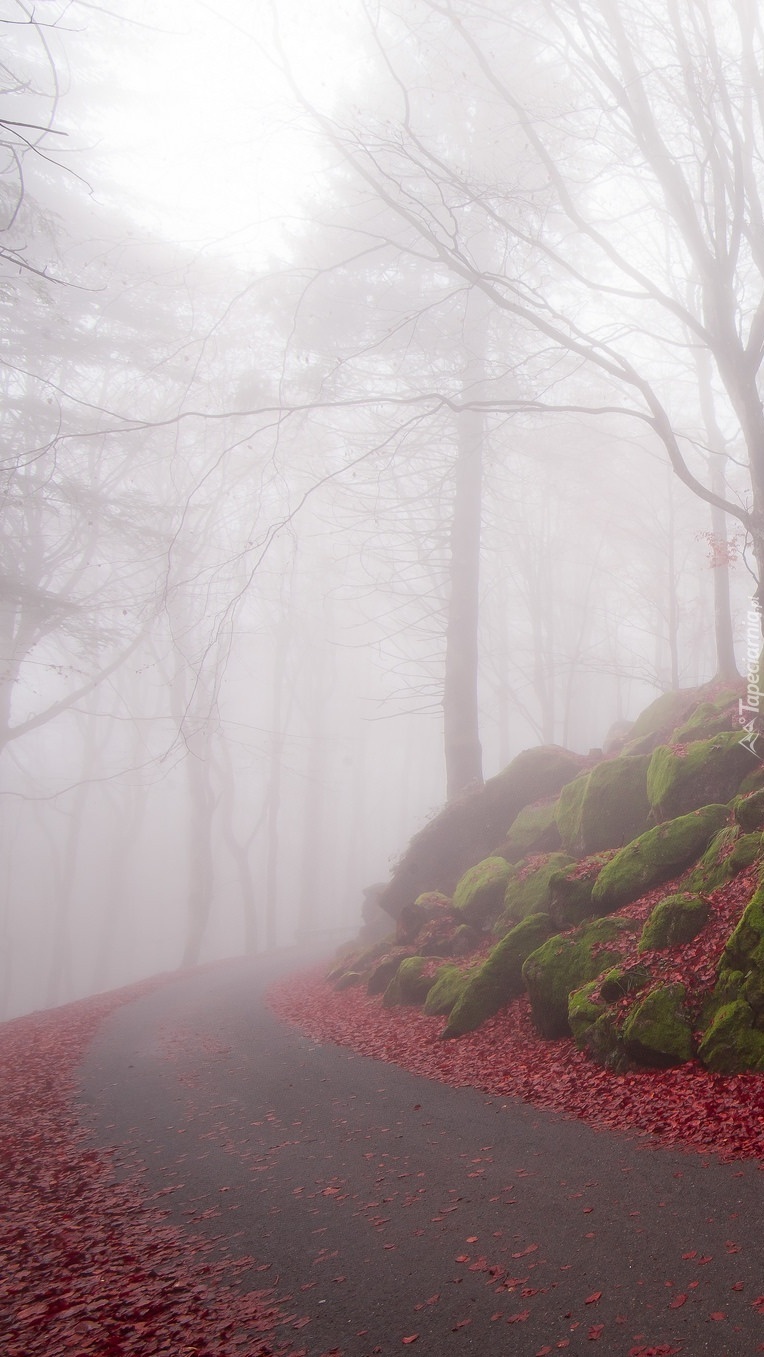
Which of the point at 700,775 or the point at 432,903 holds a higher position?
the point at 700,775

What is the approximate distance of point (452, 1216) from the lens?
4.40 metres

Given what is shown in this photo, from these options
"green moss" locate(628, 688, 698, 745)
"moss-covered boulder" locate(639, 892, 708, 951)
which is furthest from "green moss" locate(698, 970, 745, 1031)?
"green moss" locate(628, 688, 698, 745)

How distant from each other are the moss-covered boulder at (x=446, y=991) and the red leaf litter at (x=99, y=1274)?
405cm

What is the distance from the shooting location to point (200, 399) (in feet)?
68.9

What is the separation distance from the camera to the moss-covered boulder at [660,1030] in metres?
5.73

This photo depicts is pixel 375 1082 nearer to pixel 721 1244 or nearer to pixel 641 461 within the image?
pixel 721 1244

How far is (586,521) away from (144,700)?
74.6 feet

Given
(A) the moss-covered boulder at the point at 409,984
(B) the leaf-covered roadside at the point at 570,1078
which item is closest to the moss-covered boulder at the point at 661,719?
(A) the moss-covered boulder at the point at 409,984

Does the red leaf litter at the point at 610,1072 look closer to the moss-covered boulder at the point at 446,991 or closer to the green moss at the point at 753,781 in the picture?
the moss-covered boulder at the point at 446,991

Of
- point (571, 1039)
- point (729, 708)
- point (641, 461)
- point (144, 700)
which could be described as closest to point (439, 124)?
point (641, 461)

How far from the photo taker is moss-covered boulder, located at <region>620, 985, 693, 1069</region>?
226 inches

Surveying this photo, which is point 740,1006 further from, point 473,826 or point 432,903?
point 473,826

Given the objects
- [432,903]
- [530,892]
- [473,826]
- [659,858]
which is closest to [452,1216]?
[659,858]

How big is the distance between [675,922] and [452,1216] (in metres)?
3.38
